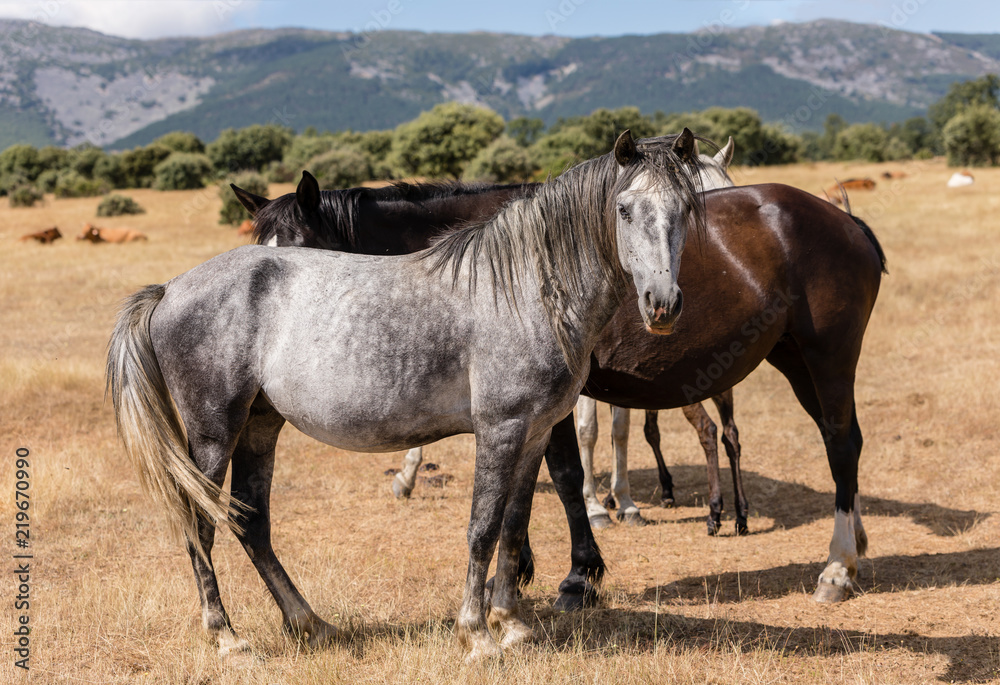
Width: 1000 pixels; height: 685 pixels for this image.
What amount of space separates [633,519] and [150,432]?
419cm

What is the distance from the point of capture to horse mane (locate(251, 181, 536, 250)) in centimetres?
460

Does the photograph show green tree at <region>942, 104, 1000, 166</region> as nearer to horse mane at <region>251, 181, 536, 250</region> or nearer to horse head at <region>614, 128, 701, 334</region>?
horse mane at <region>251, 181, 536, 250</region>

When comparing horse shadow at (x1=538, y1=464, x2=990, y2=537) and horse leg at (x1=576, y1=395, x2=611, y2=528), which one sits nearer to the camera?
horse shadow at (x1=538, y1=464, x2=990, y2=537)

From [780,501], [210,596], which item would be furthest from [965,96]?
[210,596]

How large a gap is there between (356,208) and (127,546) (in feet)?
10.1

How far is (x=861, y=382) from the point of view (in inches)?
399

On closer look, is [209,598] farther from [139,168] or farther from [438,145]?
[139,168]

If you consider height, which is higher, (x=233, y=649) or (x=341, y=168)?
(x=341, y=168)

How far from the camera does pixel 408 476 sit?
267 inches

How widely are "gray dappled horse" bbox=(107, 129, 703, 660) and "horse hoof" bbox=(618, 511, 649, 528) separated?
296 cm

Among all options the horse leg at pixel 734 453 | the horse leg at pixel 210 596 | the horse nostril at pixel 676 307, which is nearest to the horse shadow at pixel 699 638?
the horse leg at pixel 210 596

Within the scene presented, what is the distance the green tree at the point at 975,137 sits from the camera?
43.7 meters

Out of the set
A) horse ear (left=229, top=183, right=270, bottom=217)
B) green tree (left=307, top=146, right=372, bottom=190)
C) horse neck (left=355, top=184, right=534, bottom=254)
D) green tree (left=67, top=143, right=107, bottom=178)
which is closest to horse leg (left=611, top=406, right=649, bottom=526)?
horse neck (left=355, top=184, right=534, bottom=254)

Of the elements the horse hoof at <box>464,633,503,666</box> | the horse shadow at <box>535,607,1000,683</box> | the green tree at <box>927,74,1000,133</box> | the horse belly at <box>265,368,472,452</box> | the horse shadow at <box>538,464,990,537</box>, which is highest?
the green tree at <box>927,74,1000,133</box>
